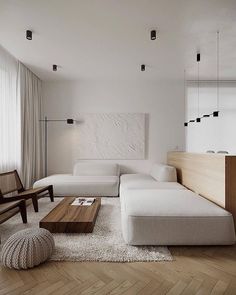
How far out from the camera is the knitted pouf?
167cm

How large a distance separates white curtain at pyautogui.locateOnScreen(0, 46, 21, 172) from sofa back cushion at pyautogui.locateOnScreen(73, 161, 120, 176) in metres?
1.24

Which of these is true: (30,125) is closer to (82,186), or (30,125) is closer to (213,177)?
(82,186)

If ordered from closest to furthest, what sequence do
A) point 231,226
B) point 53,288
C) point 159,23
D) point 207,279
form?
point 53,288
point 207,279
point 231,226
point 159,23

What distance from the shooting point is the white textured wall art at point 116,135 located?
5020mm

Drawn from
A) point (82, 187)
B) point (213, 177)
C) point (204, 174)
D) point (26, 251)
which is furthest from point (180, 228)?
point (82, 187)

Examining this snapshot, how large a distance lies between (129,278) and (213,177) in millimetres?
1567

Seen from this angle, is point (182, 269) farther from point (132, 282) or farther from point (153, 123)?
point (153, 123)

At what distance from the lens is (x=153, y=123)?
5066 mm

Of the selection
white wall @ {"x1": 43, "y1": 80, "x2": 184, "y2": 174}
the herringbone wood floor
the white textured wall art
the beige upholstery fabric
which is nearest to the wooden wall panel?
the beige upholstery fabric

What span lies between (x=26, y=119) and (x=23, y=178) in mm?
1200

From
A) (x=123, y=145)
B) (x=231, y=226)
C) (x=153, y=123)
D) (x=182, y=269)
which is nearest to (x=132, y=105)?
(x=153, y=123)

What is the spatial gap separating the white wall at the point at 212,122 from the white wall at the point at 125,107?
0.25m

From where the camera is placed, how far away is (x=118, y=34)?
293 centimetres

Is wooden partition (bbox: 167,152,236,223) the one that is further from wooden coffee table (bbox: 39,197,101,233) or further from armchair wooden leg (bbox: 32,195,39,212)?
armchair wooden leg (bbox: 32,195,39,212)
